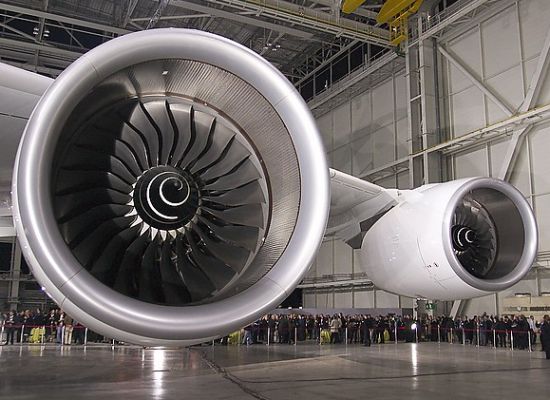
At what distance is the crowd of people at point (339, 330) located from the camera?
15734mm

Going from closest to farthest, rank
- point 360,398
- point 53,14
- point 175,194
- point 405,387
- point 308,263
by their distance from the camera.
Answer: point 308,263, point 175,194, point 360,398, point 405,387, point 53,14

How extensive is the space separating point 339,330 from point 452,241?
11774mm

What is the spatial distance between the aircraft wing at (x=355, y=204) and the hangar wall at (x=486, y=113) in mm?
8879

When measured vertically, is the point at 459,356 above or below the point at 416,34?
below

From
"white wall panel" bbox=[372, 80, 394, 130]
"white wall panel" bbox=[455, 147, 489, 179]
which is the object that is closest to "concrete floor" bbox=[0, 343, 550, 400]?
"white wall panel" bbox=[455, 147, 489, 179]

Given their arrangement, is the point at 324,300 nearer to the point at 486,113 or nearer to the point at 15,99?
the point at 486,113

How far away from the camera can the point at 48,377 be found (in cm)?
797

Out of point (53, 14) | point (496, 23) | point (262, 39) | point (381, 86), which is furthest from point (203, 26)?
point (496, 23)

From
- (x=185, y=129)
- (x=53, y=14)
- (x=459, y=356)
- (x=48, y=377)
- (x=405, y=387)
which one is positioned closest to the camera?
(x=185, y=129)

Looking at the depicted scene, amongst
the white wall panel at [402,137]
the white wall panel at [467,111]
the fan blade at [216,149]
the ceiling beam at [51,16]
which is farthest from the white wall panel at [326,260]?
the fan blade at [216,149]

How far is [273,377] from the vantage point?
7.98m

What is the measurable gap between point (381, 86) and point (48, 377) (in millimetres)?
18547

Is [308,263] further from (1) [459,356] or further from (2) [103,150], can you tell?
(1) [459,356]

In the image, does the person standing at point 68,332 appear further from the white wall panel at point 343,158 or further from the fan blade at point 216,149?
the white wall panel at point 343,158
